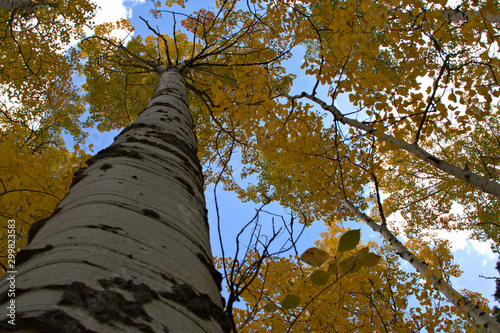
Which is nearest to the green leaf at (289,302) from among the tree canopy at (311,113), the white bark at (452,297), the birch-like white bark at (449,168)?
the tree canopy at (311,113)

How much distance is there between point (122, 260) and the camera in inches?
22.2

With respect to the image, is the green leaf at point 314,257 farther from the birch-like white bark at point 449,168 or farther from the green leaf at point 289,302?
the birch-like white bark at point 449,168

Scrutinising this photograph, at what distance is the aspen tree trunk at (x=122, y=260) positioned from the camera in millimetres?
434

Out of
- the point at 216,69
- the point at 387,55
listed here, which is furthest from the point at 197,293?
the point at 387,55

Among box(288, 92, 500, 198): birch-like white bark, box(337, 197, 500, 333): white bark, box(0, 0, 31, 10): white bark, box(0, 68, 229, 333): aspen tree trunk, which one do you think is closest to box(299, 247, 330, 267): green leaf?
box(0, 68, 229, 333): aspen tree trunk

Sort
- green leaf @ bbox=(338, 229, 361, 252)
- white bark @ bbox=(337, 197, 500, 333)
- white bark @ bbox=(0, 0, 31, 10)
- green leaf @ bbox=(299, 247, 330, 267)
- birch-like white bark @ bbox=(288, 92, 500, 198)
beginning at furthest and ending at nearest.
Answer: white bark @ bbox=(0, 0, 31, 10)
white bark @ bbox=(337, 197, 500, 333)
birch-like white bark @ bbox=(288, 92, 500, 198)
green leaf @ bbox=(299, 247, 330, 267)
green leaf @ bbox=(338, 229, 361, 252)

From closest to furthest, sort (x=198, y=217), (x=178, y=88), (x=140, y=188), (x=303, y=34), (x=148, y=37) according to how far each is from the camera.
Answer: (x=140, y=188) → (x=198, y=217) → (x=178, y=88) → (x=303, y=34) → (x=148, y=37)

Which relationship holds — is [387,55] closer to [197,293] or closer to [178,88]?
[178,88]

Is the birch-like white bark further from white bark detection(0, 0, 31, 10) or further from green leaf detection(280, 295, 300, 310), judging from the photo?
white bark detection(0, 0, 31, 10)

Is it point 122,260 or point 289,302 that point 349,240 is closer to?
point 289,302

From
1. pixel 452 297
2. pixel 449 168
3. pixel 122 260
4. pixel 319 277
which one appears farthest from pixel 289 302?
pixel 452 297

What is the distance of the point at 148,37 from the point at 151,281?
27.2 ft

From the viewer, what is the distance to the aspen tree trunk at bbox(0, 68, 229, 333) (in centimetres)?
43

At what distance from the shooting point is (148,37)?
736 cm
